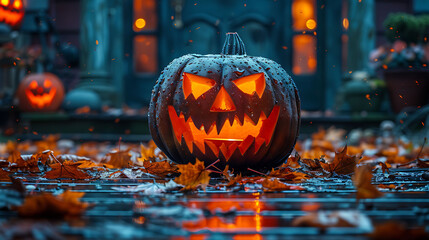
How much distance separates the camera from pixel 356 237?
3.49 feet

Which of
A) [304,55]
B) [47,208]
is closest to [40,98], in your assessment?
[304,55]

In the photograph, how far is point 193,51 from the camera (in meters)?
8.17

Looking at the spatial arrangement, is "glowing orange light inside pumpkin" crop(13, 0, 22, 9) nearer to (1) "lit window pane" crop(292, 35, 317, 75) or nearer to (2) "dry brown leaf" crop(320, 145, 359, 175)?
(2) "dry brown leaf" crop(320, 145, 359, 175)

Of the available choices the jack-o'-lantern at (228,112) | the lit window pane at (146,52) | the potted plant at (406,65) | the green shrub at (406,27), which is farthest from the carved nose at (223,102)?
the lit window pane at (146,52)

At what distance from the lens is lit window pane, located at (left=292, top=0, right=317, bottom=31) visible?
8.11m

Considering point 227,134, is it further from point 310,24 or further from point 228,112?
point 310,24

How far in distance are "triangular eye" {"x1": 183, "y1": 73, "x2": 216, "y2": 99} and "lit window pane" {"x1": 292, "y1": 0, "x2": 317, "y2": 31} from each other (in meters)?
6.28

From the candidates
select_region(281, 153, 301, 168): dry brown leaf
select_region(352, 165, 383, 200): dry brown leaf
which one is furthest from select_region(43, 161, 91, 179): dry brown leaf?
select_region(352, 165, 383, 200): dry brown leaf

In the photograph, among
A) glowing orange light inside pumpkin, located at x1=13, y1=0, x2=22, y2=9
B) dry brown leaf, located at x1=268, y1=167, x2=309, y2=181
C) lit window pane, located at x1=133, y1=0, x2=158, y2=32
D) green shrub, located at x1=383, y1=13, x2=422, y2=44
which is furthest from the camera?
lit window pane, located at x1=133, y1=0, x2=158, y2=32

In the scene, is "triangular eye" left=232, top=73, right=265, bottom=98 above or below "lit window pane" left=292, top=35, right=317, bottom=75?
below

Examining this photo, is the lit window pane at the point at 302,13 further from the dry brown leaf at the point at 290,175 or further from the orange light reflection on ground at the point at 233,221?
the orange light reflection on ground at the point at 233,221

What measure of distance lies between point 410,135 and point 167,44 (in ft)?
14.7

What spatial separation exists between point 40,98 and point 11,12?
2981mm

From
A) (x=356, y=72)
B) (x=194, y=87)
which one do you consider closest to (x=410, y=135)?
(x=356, y=72)
